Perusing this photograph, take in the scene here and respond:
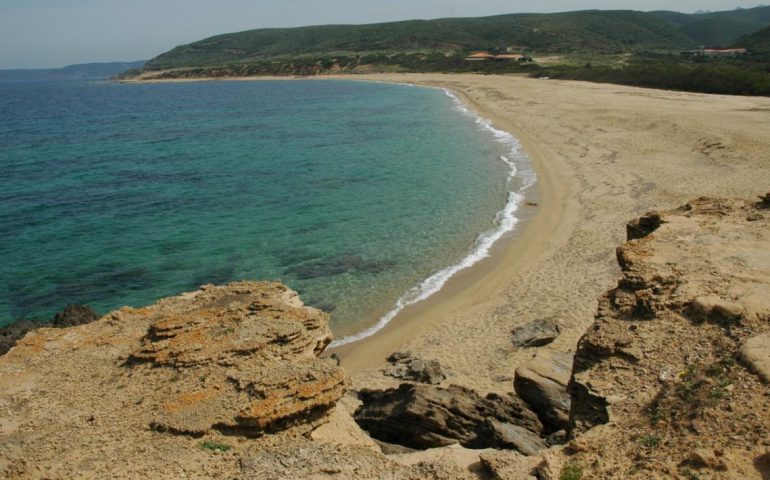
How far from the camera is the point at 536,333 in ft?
49.7

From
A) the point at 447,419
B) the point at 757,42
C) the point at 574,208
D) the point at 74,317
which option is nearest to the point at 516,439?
the point at 447,419

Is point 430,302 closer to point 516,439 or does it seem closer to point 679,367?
point 516,439

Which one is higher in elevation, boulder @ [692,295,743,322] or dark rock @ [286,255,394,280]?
boulder @ [692,295,743,322]

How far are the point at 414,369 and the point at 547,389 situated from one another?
12.2 feet

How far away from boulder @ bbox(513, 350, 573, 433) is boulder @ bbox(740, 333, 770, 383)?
3.23 metres

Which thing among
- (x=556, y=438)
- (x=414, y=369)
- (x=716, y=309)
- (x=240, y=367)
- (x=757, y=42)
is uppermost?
(x=757, y=42)

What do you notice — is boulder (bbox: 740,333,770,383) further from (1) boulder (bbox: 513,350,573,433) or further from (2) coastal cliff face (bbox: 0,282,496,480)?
(2) coastal cliff face (bbox: 0,282,496,480)

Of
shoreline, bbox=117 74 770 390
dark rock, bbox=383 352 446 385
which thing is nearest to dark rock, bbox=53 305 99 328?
shoreline, bbox=117 74 770 390

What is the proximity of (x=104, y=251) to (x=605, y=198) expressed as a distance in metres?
22.6

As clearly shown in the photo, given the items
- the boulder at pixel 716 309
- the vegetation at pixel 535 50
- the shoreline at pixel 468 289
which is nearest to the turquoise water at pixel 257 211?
the shoreline at pixel 468 289

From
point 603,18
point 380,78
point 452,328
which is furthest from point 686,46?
point 452,328

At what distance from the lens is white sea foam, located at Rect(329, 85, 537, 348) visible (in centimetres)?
1791

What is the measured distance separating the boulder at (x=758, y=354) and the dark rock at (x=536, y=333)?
270 inches

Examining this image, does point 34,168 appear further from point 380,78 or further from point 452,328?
point 380,78
